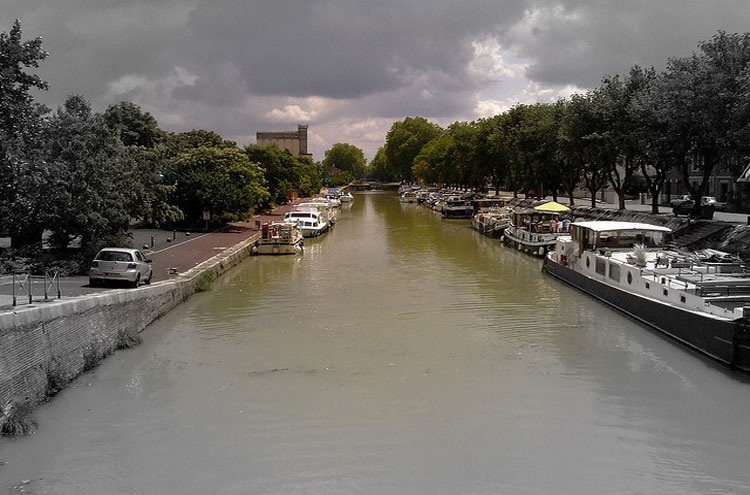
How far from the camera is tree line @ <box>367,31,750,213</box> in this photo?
117 ft

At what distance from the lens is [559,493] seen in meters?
11.9

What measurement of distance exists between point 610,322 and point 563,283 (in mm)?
8285

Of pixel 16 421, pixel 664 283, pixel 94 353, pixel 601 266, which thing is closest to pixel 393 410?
pixel 16 421

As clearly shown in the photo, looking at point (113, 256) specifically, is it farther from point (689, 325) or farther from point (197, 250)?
point (689, 325)

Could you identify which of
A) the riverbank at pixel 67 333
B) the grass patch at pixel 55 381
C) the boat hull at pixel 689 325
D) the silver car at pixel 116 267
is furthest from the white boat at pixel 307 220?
the grass patch at pixel 55 381

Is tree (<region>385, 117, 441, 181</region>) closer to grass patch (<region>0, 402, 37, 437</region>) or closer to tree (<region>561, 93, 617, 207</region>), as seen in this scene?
tree (<region>561, 93, 617, 207</region>)

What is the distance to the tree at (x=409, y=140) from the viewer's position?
619ft

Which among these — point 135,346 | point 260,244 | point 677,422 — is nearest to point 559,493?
point 677,422

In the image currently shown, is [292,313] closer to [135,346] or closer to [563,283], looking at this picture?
[135,346]

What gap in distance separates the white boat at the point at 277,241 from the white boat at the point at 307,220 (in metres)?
8.67

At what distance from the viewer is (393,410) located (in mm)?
15594

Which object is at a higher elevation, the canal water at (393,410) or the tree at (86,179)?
the tree at (86,179)

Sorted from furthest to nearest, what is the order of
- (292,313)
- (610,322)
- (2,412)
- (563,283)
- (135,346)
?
(563,283), (292,313), (610,322), (135,346), (2,412)

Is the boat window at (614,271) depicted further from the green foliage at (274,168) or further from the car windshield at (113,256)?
the green foliage at (274,168)
